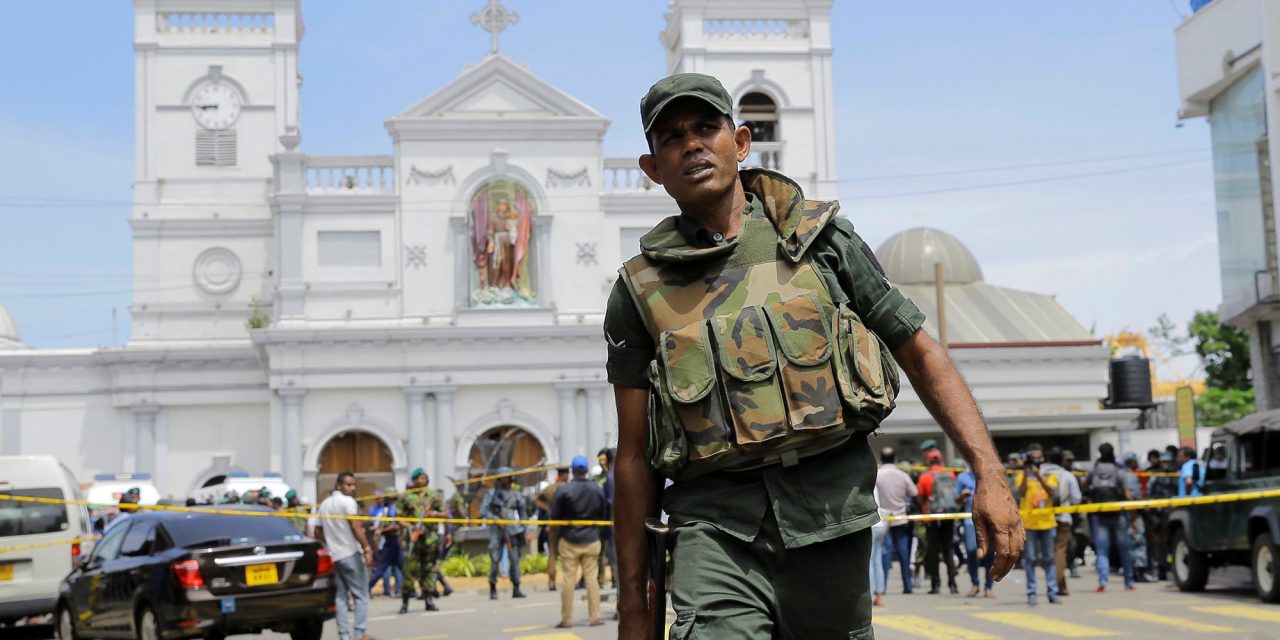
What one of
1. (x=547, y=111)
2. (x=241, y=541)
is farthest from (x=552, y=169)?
(x=241, y=541)

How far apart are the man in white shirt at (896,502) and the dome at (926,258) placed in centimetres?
3662

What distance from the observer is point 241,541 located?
13.2m

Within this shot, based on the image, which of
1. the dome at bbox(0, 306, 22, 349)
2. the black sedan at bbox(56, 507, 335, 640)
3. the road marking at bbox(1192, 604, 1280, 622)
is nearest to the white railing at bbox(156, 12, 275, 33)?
the dome at bbox(0, 306, 22, 349)

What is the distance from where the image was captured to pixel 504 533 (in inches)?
890

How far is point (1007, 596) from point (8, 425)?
36.8 m

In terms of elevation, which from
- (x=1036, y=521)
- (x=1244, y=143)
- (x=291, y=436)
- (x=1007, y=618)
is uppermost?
(x=1244, y=143)

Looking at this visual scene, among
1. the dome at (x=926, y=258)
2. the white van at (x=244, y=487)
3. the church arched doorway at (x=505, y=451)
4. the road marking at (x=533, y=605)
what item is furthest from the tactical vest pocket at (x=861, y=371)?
the dome at (x=926, y=258)

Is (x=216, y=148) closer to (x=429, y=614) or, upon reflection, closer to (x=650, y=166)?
(x=429, y=614)

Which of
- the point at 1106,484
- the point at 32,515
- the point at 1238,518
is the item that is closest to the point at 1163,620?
the point at 1238,518

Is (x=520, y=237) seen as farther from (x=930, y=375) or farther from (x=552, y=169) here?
(x=930, y=375)

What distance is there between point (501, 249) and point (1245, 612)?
3171cm

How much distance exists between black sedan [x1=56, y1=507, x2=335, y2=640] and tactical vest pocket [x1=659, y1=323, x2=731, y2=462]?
9697 mm

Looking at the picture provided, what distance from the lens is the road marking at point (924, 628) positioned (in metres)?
12.3

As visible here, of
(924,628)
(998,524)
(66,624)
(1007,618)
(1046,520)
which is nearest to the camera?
(998,524)
